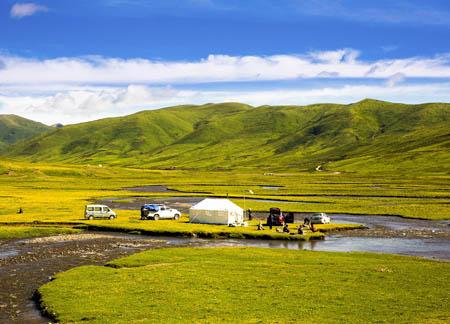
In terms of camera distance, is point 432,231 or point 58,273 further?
point 432,231

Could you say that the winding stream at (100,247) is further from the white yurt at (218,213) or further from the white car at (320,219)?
the white yurt at (218,213)

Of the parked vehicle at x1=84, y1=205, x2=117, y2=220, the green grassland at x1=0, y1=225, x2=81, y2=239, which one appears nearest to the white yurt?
the parked vehicle at x1=84, y1=205, x2=117, y2=220

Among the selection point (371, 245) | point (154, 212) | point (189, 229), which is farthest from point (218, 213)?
point (371, 245)

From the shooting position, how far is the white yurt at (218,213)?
8156 cm

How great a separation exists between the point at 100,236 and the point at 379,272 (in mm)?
40758

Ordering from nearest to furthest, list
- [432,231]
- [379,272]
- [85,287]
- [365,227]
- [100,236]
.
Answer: [85,287], [379,272], [100,236], [432,231], [365,227]

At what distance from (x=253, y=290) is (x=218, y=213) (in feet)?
149

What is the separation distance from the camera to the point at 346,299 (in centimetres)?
3406

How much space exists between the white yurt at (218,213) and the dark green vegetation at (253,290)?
2921 centimetres

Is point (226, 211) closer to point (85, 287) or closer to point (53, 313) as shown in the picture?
point (85, 287)

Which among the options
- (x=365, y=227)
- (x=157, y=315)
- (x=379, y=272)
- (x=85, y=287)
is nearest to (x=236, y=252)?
(x=379, y=272)

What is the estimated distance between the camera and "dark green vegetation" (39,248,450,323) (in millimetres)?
30734

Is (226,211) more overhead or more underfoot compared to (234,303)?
more overhead

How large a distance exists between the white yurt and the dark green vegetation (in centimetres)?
2921
